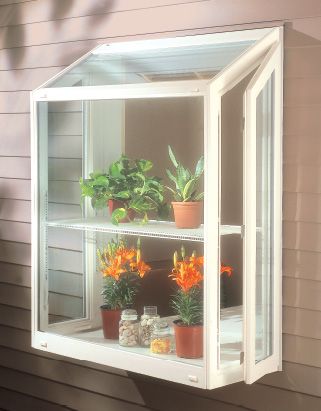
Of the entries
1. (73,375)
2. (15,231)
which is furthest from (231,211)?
(15,231)

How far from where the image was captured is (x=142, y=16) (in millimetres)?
3352

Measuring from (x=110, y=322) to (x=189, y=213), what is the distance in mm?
564

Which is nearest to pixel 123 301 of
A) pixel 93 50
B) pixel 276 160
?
pixel 276 160

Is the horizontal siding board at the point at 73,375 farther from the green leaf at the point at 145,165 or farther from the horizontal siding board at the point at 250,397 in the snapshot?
the green leaf at the point at 145,165

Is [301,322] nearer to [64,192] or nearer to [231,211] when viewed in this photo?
[231,211]

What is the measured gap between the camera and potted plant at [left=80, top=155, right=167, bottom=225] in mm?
3141

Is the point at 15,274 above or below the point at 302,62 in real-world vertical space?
below

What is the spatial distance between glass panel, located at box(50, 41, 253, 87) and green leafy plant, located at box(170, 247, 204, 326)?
0.67 metres

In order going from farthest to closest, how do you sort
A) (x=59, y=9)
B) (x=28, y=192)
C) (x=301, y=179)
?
(x=28, y=192)
(x=59, y=9)
(x=301, y=179)

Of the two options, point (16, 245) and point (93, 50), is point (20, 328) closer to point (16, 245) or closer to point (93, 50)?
point (16, 245)

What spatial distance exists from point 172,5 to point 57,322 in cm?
136

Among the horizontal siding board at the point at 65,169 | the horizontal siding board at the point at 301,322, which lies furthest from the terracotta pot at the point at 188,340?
the horizontal siding board at the point at 65,169

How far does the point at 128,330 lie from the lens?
3.04 m

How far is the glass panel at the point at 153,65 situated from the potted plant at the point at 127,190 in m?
0.34
